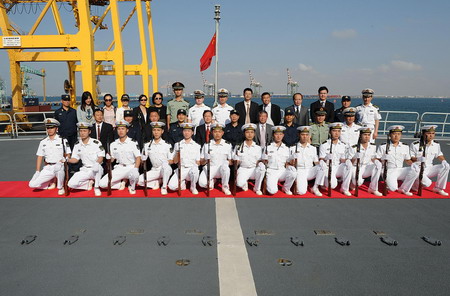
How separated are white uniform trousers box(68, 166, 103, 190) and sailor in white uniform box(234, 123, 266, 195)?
2.64m

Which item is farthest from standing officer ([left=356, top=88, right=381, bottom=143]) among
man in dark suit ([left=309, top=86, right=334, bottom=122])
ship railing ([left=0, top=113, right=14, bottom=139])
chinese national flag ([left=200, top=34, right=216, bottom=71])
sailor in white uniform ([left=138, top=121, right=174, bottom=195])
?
ship railing ([left=0, top=113, right=14, bottom=139])

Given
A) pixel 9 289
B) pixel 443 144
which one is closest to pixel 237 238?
pixel 9 289

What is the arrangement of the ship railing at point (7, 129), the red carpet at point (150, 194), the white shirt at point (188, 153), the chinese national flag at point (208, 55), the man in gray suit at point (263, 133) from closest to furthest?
1. the red carpet at point (150, 194)
2. the white shirt at point (188, 153)
3. the man in gray suit at point (263, 133)
4. the chinese national flag at point (208, 55)
5. the ship railing at point (7, 129)

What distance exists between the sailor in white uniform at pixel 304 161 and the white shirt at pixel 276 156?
0.48 ft

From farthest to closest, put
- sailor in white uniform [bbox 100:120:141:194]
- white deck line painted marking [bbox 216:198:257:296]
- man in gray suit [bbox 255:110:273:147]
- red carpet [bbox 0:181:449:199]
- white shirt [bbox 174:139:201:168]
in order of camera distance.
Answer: man in gray suit [bbox 255:110:273:147] → white shirt [bbox 174:139:201:168] → sailor in white uniform [bbox 100:120:141:194] → red carpet [bbox 0:181:449:199] → white deck line painted marking [bbox 216:198:257:296]

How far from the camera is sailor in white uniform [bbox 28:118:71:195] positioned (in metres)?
5.28

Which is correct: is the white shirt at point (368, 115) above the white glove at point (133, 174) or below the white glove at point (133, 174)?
above

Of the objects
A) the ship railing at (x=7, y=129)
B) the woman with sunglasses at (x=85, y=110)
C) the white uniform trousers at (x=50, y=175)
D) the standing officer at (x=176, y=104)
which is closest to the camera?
the white uniform trousers at (x=50, y=175)

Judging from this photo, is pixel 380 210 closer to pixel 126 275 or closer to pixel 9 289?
pixel 126 275

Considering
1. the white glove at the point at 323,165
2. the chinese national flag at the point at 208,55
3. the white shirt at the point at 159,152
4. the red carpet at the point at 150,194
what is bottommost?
the red carpet at the point at 150,194

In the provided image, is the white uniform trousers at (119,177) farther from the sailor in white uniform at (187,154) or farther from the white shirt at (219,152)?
the white shirt at (219,152)

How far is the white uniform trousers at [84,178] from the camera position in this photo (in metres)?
5.18

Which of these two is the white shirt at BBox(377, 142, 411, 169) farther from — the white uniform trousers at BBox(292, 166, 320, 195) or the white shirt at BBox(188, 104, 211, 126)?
the white shirt at BBox(188, 104, 211, 126)

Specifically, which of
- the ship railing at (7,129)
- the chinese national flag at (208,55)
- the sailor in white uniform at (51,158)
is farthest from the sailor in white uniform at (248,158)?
the ship railing at (7,129)
